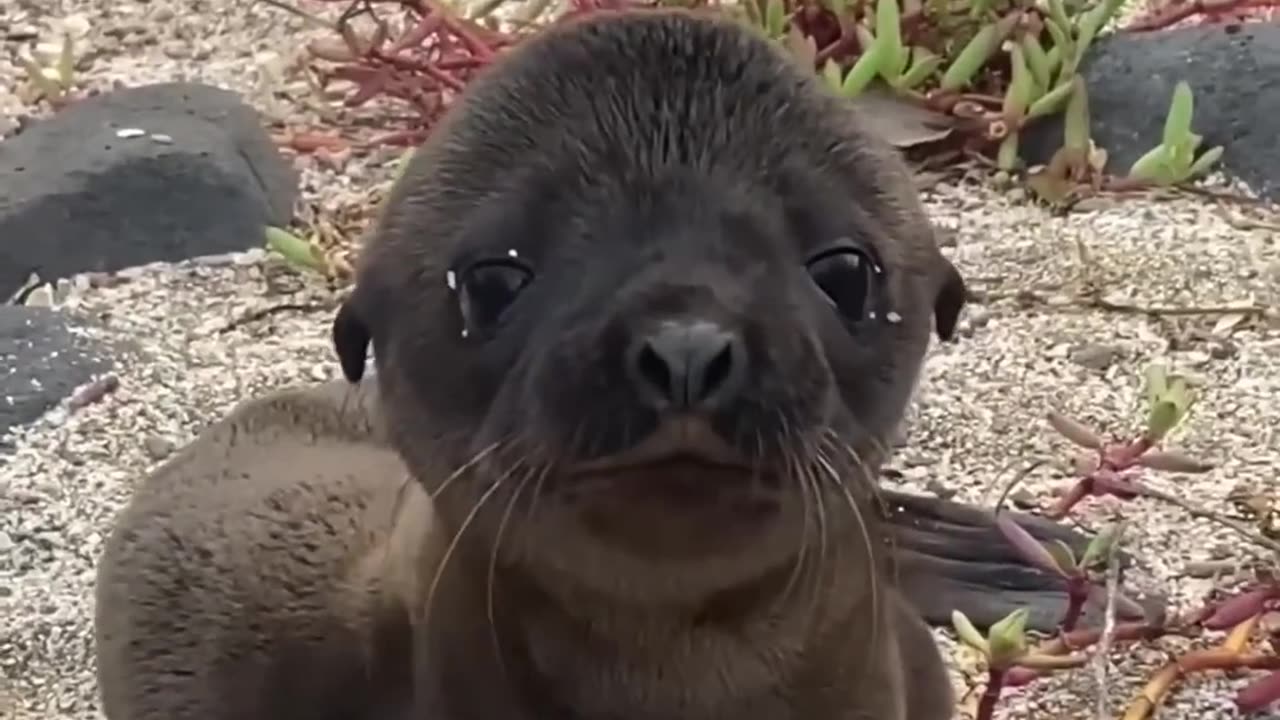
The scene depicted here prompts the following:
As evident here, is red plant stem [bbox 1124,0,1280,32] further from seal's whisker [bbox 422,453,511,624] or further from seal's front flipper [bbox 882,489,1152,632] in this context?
→ seal's whisker [bbox 422,453,511,624]

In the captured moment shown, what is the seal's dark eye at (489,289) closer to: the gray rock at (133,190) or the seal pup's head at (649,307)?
the seal pup's head at (649,307)

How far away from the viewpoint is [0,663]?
8.98 feet

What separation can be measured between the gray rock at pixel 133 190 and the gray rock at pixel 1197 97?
1.18 meters

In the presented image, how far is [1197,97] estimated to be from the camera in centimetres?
396

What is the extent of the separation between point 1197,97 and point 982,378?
3.11 ft

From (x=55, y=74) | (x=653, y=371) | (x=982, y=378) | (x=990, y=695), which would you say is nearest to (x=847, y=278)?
(x=653, y=371)

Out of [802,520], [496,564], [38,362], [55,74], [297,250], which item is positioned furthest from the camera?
[55,74]

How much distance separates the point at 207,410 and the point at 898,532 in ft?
3.13

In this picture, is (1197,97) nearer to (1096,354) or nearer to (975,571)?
(1096,354)

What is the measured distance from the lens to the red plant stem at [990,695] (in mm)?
2404

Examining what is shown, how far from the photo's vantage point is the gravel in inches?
109

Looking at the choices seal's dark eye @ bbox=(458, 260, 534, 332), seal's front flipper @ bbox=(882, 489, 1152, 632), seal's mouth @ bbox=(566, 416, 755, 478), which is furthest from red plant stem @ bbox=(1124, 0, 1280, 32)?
seal's mouth @ bbox=(566, 416, 755, 478)

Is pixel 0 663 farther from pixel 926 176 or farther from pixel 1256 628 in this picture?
pixel 926 176

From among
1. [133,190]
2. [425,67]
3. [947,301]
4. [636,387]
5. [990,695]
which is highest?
[636,387]
